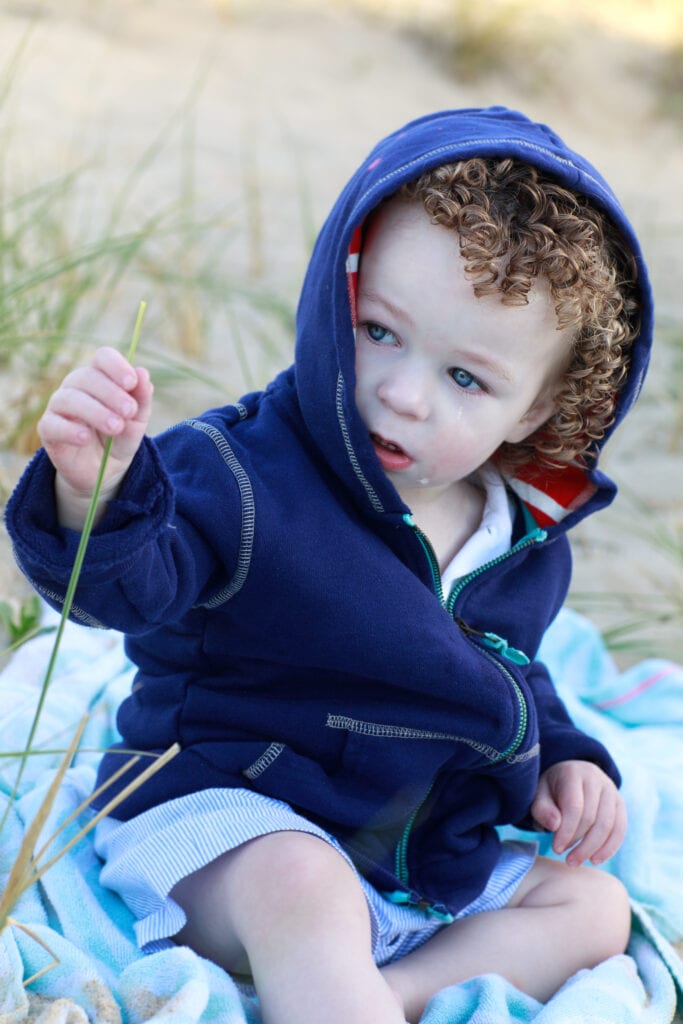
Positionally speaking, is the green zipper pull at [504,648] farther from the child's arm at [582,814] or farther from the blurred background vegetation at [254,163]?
the blurred background vegetation at [254,163]

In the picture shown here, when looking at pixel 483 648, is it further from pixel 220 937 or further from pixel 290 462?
pixel 220 937

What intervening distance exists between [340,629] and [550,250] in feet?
1.90

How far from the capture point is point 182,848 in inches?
66.6

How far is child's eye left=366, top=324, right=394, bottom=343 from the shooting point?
1670 millimetres

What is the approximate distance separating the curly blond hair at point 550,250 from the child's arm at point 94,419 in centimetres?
52

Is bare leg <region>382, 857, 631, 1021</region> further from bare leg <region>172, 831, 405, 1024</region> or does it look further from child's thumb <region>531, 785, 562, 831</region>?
bare leg <region>172, 831, 405, 1024</region>

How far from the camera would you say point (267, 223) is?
5.11 meters

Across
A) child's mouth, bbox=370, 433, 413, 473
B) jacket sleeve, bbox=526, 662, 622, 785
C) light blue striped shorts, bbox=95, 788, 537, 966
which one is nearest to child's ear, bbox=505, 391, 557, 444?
child's mouth, bbox=370, 433, 413, 473

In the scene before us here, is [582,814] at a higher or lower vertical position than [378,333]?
lower

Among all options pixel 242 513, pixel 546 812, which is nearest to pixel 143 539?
pixel 242 513

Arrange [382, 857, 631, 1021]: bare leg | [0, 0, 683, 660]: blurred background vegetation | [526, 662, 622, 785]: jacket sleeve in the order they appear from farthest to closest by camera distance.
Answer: [0, 0, 683, 660]: blurred background vegetation
[526, 662, 622, 785]: jacket sleeve
[382, 857, 631, 1021]: bare leg

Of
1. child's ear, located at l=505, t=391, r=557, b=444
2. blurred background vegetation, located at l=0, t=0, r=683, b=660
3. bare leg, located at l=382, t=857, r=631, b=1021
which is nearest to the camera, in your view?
bare leg, located at l=382, t=857, r=631, b=1021

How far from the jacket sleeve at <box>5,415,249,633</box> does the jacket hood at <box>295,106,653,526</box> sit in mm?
161

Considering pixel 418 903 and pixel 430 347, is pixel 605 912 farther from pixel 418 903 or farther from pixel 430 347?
pixel 430 347
